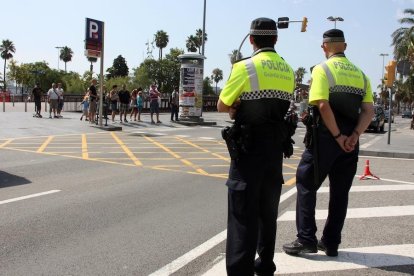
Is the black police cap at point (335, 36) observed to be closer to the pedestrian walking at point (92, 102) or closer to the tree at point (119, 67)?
the pedestrian walking at point (92, 102)

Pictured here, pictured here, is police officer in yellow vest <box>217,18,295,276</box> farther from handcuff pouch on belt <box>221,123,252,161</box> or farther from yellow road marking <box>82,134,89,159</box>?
yellow road marking <box>82,134,89,159</box>

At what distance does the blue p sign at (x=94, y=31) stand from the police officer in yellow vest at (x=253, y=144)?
1637 centimetres

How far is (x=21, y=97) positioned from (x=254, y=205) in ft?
240

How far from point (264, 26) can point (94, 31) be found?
1672 cm

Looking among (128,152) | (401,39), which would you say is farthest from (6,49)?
(128,152)

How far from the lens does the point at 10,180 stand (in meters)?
8.29

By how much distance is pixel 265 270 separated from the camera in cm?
381

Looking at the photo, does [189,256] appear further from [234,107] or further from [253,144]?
[234,107]

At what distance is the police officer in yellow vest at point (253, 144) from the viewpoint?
3.45 meters

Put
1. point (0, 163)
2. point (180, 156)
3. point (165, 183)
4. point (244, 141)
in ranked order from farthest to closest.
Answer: point (180, 156) → point (0, 163) → point (165, 183) → point (244, 141)

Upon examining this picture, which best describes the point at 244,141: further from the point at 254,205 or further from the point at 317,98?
the point at 317,98

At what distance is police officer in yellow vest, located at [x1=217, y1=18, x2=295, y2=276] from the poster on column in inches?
840

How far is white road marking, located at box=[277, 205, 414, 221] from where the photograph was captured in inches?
240

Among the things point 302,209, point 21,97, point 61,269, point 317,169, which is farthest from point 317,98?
point 21,97
